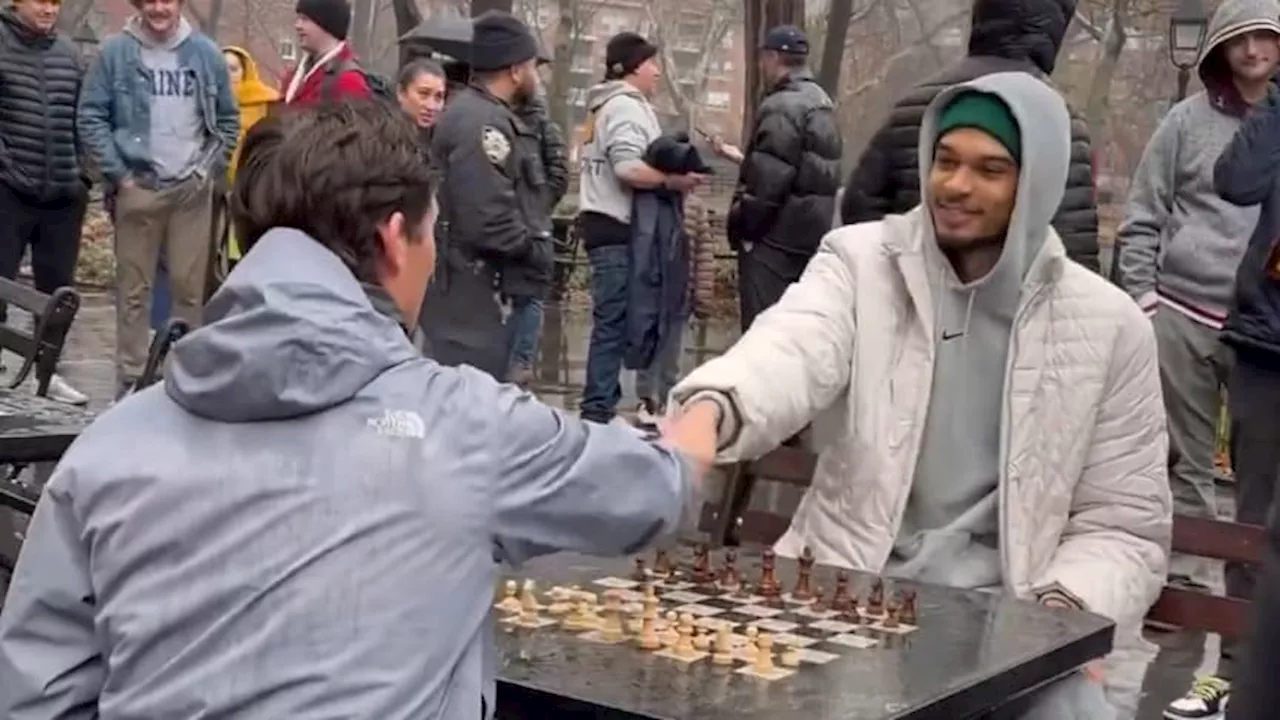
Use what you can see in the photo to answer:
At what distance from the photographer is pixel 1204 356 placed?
675cm

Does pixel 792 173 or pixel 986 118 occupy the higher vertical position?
pixel 986 118

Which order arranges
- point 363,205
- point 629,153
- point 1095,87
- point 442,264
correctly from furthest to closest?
point 1095,87
point 629,153
point 442,264
point 363,205

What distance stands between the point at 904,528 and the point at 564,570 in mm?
776

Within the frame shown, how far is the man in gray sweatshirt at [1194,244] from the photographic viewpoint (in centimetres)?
648

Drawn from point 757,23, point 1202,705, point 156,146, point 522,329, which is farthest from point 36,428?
point 757,23

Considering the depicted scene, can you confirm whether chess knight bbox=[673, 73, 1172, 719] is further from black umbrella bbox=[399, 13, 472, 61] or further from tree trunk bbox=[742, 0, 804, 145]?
tree trunk bbox=[742, 0, 804, 145]

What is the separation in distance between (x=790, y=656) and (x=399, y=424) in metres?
0.78

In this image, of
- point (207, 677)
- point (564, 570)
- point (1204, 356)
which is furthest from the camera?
point (1204, 356)

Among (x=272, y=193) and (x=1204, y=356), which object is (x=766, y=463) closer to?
(x=272, y=193)

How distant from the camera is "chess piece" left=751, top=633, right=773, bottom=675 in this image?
2.80m

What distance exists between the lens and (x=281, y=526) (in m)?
2.35

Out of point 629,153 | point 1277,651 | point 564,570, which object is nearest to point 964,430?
point 564,570

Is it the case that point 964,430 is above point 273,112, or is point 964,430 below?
below

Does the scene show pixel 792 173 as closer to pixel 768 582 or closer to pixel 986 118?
pixel 986 118
